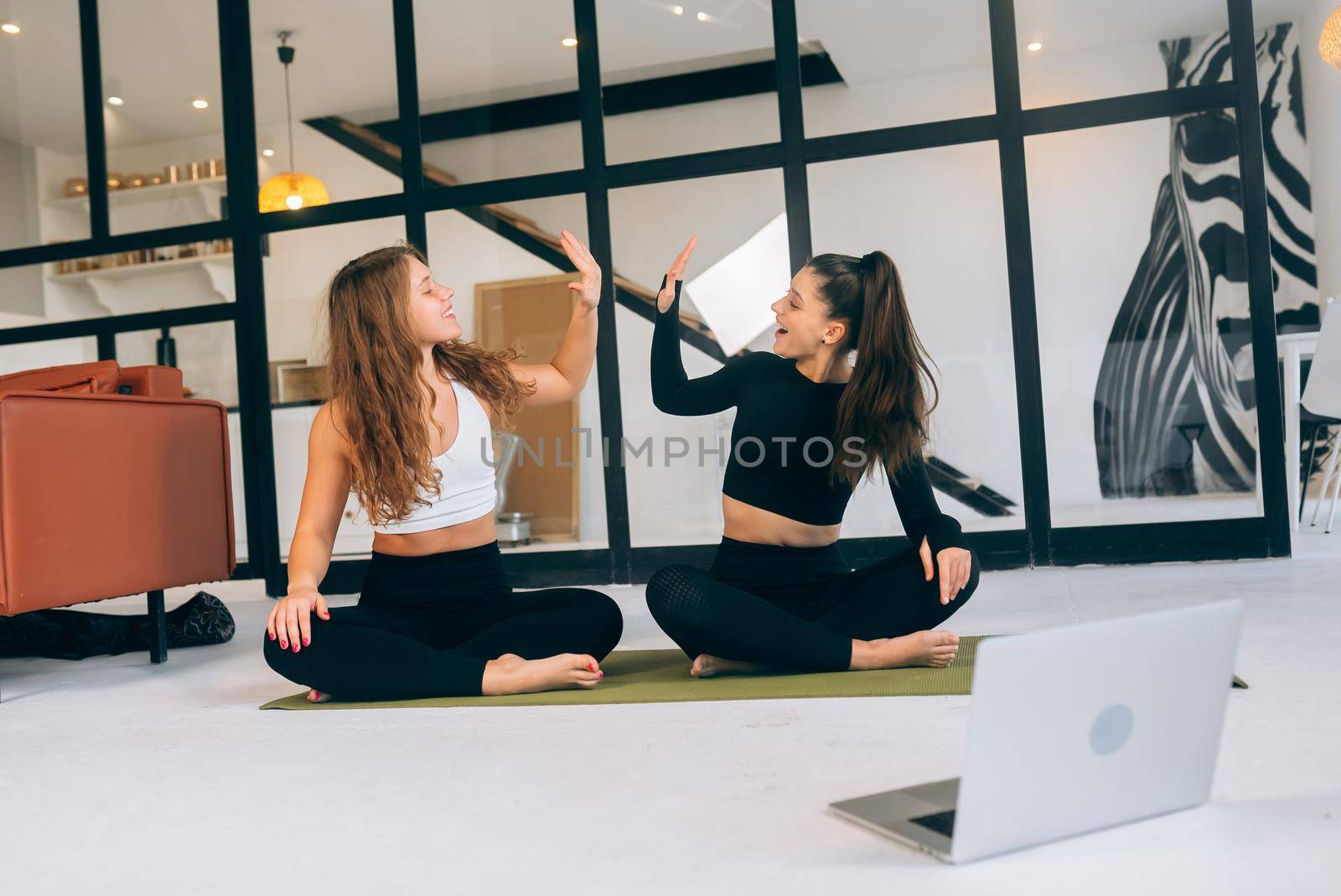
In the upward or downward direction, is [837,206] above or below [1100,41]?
below

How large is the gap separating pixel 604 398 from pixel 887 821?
2889mm

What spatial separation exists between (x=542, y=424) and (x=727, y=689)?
219 centimetres

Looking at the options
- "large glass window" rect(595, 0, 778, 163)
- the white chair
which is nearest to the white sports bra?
"large glass window" rect(595, 0, 778, 163)

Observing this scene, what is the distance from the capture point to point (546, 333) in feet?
13.1

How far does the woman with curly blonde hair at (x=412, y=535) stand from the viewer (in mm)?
1996

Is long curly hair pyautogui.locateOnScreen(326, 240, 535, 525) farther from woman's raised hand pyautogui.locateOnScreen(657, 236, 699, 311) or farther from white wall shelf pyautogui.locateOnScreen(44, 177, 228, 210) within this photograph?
white wall shelf pyautogui.locateOnScreen(44, 177, 228, 210)

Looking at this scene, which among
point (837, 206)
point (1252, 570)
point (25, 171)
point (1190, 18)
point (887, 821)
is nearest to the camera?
point (887, 821)

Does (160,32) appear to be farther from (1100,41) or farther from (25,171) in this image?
(1100,41)

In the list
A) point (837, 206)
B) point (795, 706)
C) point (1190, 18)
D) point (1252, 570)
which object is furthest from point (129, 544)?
point (1190, 18)

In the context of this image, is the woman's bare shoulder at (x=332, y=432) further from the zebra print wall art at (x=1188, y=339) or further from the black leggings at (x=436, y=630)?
the zebra print wall art at (x=1188, y=339)

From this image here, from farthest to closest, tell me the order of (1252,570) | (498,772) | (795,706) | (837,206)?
(837,206)
(1252,570)
(795,706)
(498,772)

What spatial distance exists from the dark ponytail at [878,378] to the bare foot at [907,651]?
32cm

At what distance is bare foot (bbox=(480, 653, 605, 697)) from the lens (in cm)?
200

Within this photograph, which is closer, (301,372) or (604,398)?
(604,398)
